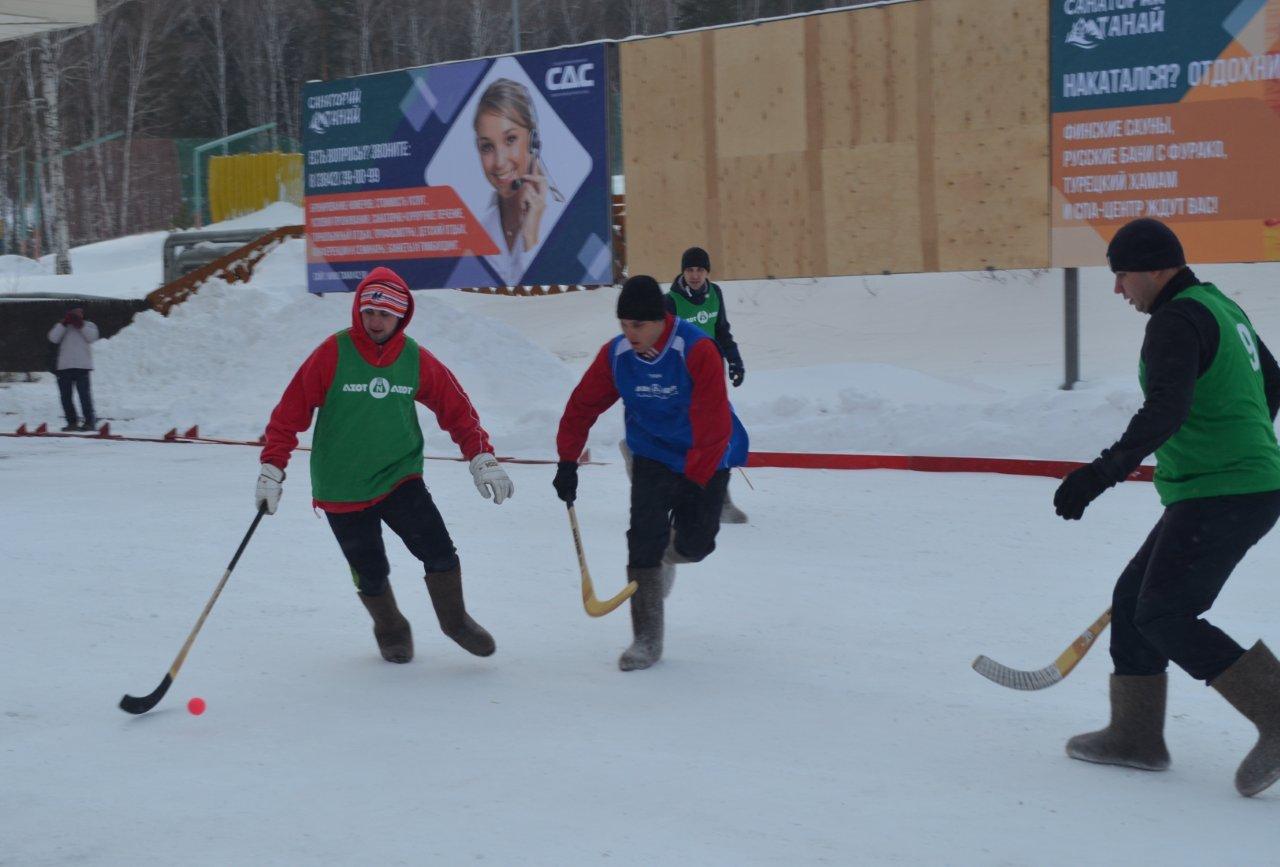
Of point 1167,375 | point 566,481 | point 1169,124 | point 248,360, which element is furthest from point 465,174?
point 1167,375

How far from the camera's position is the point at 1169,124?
12.8 meters

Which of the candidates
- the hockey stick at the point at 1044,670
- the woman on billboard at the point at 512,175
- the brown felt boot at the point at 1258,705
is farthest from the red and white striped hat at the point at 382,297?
the woman on billboard at the point at 512,175

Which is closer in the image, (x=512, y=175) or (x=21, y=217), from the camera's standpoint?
(x=512, y=175)

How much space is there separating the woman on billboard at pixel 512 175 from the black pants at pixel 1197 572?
12.9 m

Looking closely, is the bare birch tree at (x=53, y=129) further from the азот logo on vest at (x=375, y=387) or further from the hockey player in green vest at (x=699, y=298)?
the азот logo on vest at (x=375, y=387)

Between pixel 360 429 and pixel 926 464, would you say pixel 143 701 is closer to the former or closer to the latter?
pixel 360 429

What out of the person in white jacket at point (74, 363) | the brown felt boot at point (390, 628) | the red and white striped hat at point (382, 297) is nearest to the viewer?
the red and white striped hat at point (382, 297)

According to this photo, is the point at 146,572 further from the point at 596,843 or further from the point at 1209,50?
the point at 1209,50

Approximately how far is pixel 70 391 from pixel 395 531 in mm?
10892

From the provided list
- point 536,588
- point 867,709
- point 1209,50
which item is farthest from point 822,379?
point 867,709

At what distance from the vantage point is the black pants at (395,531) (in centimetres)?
558

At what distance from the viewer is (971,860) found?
3.62 meters

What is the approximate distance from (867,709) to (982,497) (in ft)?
16.0

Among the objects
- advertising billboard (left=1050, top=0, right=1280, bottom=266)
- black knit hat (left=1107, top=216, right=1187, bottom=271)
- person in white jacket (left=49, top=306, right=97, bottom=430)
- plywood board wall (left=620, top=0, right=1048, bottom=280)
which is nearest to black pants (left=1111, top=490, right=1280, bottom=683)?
black knit hat (left=1107, top=216, right=1187, bottom=271)
